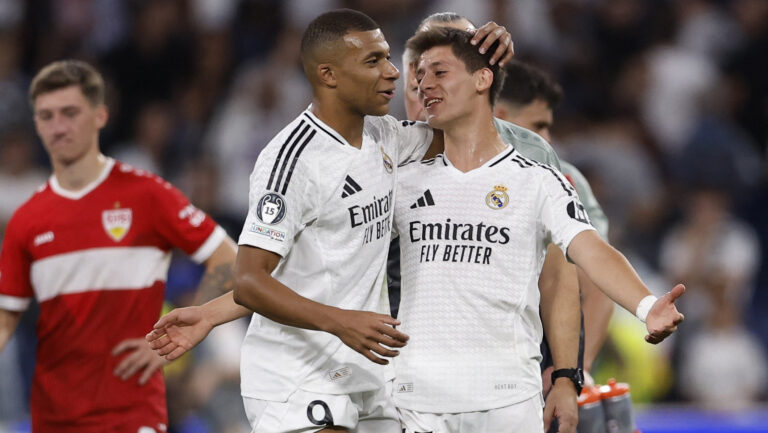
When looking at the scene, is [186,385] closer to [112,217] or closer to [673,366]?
[112,217]

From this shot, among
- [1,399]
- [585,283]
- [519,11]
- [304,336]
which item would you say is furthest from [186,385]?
[519,11]

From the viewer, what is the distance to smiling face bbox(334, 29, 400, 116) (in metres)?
4.29

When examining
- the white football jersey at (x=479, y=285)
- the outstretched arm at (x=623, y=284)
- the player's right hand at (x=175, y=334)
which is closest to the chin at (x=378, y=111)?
the white football jersey at (x=479, y=285)

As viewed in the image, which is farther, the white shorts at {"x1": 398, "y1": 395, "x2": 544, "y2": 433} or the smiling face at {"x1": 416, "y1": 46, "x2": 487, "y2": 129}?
the smiling face at {"x1": 416, "y1": 46, "x2": 487, "y2": 129}

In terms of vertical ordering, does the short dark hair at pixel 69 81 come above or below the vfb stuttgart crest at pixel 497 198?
above

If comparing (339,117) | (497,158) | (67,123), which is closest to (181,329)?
(339,117)

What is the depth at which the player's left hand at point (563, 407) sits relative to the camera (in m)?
4.50

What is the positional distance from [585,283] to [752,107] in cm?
487

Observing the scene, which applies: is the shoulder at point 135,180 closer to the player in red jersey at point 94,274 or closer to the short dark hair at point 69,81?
the player in red jersey at point 94,274

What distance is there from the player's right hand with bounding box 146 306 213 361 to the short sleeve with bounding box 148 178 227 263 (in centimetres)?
136

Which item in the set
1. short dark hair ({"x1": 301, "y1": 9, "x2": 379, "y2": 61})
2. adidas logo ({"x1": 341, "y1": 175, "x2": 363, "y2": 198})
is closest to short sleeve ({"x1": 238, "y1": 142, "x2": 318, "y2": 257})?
adidas logo ({"x1": 341, "y1": 175, "x2": 363, "y2": 198})

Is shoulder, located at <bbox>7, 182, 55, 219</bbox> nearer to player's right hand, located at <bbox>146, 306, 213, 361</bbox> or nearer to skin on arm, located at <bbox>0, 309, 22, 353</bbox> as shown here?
skin on arm, located at <bbox>0, 309, 22, 353</bbox>

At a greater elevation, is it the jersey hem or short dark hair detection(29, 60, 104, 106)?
short dark hair detection(29, 60, 104, 106)

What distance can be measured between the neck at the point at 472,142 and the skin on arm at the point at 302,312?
88 cm
